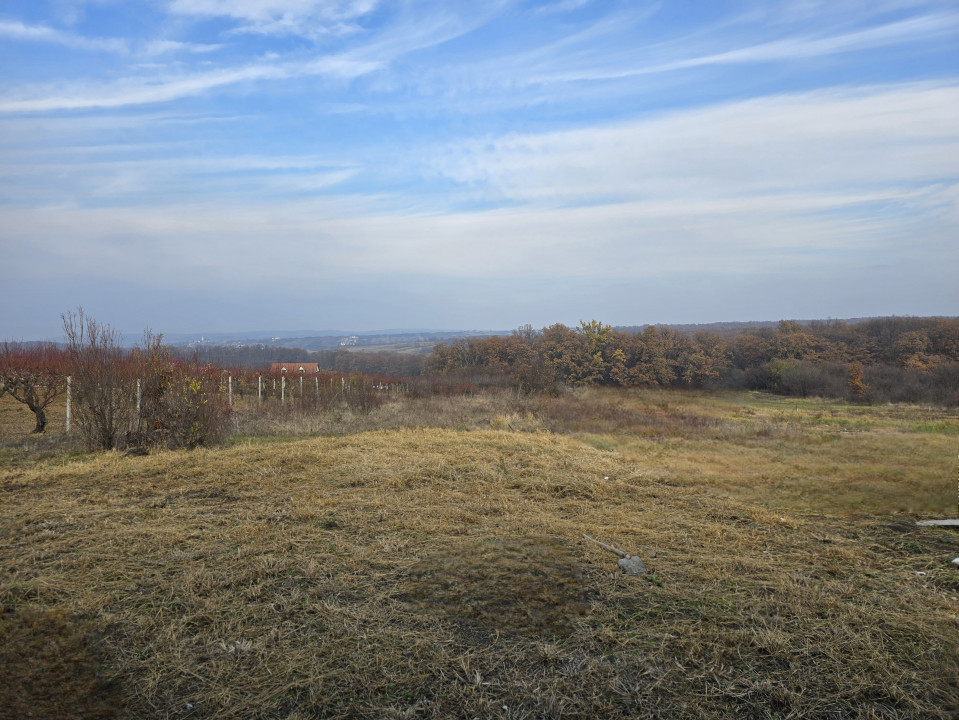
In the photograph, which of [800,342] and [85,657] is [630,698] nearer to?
[85,657]

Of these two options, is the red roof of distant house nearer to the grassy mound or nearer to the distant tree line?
the distant tree line

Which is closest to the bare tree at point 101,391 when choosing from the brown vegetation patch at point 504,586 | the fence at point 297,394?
the fence at point 297,394

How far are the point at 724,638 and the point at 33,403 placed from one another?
46.4 ft

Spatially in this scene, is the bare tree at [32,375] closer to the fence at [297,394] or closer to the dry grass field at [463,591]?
the fence at [297,394]

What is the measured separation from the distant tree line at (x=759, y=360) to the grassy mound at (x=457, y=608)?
1579 centimetres

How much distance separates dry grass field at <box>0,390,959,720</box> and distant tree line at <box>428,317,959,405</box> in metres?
14.6

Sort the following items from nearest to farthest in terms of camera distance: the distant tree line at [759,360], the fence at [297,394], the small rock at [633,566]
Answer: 1. the small rock at [633,566]
2. the fence at [297,394]
3. the distant tree line at [759,360]

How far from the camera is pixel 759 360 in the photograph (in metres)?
26.0

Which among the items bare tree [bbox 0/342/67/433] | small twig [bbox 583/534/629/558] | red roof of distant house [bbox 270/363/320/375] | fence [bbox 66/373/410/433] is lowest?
small twig [bbox 583/534/629/558]

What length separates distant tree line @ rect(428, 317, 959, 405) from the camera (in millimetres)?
23625

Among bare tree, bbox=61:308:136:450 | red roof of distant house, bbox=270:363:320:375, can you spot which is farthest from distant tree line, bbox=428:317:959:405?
bare tree, bbox=61:308:136:450

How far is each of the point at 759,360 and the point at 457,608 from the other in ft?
85.9

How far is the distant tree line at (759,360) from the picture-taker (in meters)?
23.6

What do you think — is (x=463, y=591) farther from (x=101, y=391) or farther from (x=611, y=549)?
(x=101, y=391)
